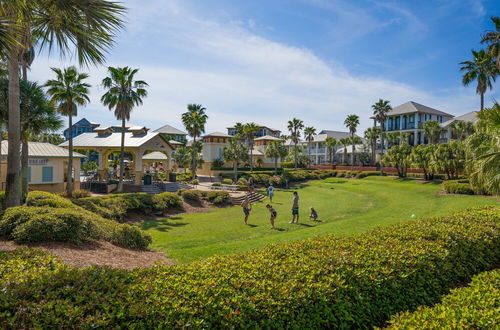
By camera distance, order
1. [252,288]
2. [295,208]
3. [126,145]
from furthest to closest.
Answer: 1. [126,145]
2. [295,208]
3. [252,288]

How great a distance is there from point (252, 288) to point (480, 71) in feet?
141

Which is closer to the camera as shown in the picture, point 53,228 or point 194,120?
point 53,228

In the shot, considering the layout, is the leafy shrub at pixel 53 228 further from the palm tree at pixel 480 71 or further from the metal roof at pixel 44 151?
the palm tree at pixel 480 71

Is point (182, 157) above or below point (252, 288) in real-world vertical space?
above

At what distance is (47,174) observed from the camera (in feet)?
A: 78.4

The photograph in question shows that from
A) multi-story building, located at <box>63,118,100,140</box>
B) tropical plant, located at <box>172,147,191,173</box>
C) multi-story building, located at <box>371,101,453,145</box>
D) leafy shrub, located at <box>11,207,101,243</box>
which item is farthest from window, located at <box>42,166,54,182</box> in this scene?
multi-story building, located at <box>63,118,100,140</box>

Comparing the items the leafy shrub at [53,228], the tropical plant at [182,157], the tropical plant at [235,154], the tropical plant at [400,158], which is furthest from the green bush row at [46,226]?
the tropical plant at [400,158]

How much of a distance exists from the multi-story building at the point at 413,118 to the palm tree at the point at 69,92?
57642mm

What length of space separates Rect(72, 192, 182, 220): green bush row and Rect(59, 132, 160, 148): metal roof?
371 inches

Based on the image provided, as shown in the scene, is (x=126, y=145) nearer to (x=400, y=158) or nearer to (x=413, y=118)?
(x=400, y=158)

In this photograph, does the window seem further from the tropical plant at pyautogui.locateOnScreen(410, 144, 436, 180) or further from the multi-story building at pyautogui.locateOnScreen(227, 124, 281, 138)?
the multi-story building at pyautogui.locateOnScreen(227, 124, 281, 138)

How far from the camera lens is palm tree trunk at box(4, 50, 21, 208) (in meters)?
11.1

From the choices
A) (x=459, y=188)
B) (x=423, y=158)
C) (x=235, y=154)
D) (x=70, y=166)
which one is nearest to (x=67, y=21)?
(x=70, y=166)

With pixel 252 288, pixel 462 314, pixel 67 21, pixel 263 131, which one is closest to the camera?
pixel 462 314
